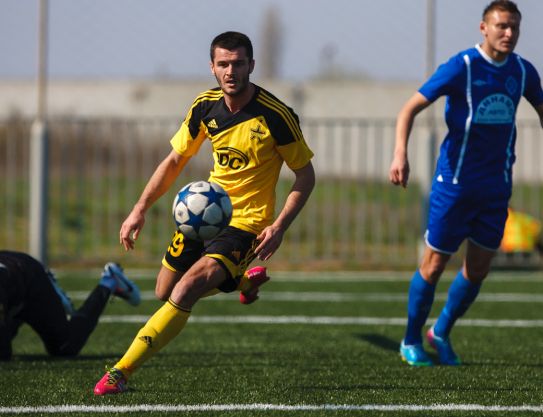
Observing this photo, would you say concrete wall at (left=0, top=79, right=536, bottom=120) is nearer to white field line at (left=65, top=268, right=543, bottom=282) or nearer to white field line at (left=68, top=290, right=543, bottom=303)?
white field line at (left=65, top=268, right=543, bottom=282)

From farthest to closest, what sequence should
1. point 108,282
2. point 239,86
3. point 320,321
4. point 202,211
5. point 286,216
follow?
point 320,321 → point 108,282 → point 239,86 → point 286,216 → point 202,211

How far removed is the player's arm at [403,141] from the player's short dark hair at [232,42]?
1.06 m

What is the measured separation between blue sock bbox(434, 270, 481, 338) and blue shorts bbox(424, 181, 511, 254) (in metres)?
0.35

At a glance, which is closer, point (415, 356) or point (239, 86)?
point (239, 86)

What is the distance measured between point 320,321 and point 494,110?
3.27m

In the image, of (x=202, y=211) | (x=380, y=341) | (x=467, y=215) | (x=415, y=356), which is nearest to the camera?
(x=202, y=211)

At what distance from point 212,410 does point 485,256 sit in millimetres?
2519

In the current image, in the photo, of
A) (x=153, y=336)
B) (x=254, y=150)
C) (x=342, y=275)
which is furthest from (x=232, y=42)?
(x=342, y=275)

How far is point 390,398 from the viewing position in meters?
5.36

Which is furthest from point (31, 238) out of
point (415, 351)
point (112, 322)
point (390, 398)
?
point (390, 398)

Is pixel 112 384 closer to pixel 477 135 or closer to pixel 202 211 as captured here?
pixel 202 211

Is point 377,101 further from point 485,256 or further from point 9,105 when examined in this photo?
point 485,256

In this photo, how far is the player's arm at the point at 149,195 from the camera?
5.66 meters

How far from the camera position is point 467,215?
6586 millimetres
